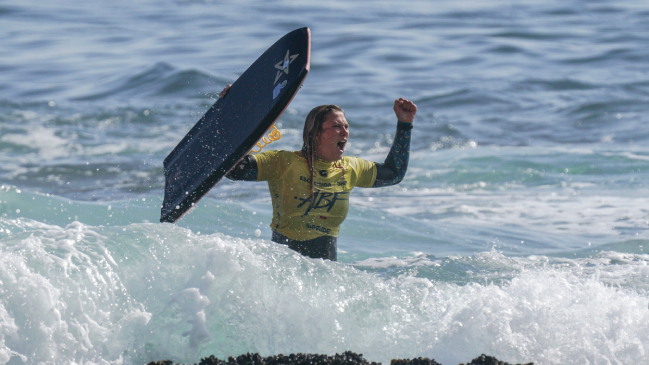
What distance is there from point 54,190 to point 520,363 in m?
9.31

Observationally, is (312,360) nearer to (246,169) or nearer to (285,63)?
(246,169)

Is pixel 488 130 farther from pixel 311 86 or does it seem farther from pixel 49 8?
pixel 49 8

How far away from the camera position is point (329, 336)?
4.30m

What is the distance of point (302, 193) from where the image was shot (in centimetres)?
461

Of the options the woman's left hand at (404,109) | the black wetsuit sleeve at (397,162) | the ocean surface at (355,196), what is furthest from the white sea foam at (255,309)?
the woman's left hand at (404,109)

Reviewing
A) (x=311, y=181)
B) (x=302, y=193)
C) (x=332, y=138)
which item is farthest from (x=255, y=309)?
(x=332, y=138)

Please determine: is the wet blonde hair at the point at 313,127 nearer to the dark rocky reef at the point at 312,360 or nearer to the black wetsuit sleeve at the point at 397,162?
the black wetsuit sleeve at the point at 397,162

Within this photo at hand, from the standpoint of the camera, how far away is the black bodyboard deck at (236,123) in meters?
4.55

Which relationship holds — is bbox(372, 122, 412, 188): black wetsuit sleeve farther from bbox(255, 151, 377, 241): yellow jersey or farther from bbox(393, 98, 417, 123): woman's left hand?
bbox(255, 151, 377, 241): yellow jersey

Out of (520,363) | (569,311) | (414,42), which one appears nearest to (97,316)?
(520,363)

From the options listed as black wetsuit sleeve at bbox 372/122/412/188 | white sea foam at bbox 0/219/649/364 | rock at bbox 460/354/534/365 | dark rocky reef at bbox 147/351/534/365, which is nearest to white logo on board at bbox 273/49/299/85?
black wetsuit sleeve at bbox 372/122/412/188

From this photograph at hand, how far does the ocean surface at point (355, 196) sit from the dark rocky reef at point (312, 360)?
9.1 inches

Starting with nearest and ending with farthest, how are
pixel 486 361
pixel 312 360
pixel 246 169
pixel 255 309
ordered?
pixel 312 360 < pixel 486 361 < pixel 255 309 < pixel 246 169

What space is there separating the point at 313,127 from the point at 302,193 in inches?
18.7
